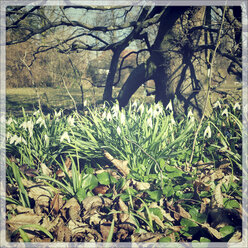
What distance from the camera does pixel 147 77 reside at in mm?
4230

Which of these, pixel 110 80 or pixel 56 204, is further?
pixel 110 80

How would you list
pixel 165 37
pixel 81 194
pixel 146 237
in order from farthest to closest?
pixel 165 37 → pixel 81 194 → pixel 146 237

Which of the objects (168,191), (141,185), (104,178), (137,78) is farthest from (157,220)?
(137,78)

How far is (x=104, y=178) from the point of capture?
180 centimetres

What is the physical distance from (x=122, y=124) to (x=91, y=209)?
1.08m

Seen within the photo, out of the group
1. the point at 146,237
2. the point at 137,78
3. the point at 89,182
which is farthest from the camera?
the point at 137,78

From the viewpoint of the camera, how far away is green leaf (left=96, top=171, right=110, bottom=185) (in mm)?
1771

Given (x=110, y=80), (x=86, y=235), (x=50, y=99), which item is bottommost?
(x=86, y=235)

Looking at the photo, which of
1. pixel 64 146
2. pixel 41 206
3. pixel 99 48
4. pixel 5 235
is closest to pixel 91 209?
pixel 41 206

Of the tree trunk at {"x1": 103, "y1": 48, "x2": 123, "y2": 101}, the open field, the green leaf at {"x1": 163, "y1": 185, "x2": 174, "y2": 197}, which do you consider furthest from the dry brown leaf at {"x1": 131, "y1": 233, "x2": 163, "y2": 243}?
the open field

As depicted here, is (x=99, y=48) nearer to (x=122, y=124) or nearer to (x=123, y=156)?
(x=122, y=124)

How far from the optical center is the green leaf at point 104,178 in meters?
1.77

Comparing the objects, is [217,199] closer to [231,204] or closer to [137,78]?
[231,204]

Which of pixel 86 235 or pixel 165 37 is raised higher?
pixel 165 37
